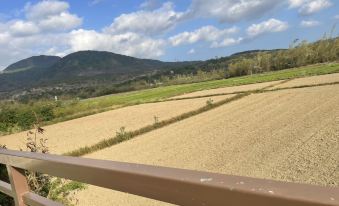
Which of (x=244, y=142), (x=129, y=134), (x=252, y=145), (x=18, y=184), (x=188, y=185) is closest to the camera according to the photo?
(x=188, y=185)

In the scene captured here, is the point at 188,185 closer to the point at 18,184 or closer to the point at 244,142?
the point at 18,184

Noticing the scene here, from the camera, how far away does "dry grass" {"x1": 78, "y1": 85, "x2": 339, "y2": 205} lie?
363 inches

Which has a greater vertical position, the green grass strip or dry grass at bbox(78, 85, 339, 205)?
dry grass at bbox(78, 85, 339, 205)

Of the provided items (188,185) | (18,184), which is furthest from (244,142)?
(188,185)

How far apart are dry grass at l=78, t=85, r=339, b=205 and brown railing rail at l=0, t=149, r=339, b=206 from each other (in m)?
6.07

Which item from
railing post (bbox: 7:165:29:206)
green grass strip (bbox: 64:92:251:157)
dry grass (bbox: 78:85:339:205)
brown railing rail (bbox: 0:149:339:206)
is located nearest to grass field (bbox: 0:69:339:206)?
dry grass (bbox: 78:85:339:205)

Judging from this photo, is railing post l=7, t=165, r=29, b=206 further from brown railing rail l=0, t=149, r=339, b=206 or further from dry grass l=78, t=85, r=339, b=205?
dry grass l=78, t=85, r=339, b=205

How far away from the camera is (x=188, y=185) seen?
149 cm

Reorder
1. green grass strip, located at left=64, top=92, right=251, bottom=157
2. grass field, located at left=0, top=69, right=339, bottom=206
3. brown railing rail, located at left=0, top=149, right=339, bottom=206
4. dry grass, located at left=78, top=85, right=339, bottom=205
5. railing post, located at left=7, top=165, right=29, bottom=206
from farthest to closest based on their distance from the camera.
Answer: green grass strip, located at left=64, top=92, right=251, bottom=157 → grass field, located at left=0, top=69, right=339, bottom=206 → dry grass, located at left=78, top=85, right=339, bottom=205 → railing post, located at left=7, top=165, right=29, bottom=206 → brown railing rail, located at left=0, top=149, right=339, bottom=206

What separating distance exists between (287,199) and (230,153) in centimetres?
1063

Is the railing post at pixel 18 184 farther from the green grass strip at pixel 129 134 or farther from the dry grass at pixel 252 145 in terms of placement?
the green grass strip at pixel 129 134

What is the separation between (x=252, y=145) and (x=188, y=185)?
10.8m

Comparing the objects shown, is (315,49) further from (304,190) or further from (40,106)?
(304,190)

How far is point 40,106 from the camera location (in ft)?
127
